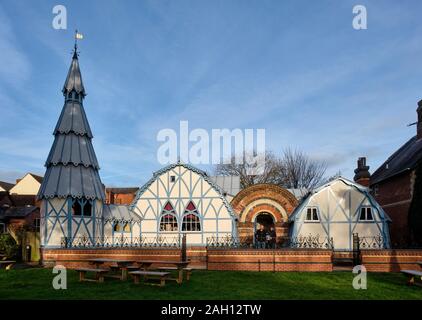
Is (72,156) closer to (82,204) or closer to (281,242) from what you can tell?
(82,204)

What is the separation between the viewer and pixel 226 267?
16.1m

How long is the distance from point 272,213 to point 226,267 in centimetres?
1245

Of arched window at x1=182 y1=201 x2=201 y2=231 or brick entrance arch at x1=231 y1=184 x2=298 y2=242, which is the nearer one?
arched window at x1=182 y1=201 x2=201 y2=231

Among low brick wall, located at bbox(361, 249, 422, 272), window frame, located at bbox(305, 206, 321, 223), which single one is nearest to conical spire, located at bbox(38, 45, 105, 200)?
window frame, located at bbox(305, 206, 321, 223)

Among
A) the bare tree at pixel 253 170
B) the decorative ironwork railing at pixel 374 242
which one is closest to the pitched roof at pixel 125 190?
the bare tree at pixel 253 170

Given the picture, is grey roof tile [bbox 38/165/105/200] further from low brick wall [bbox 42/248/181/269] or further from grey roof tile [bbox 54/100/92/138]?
low brick wall [bbox 42/248/181/269]

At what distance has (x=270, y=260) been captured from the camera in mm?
15891

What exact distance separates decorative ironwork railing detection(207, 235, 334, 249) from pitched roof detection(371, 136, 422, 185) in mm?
8327

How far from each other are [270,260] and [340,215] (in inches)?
368

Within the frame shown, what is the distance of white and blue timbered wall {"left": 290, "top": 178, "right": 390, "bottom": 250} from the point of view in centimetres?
2303

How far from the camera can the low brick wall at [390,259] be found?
52.2ft

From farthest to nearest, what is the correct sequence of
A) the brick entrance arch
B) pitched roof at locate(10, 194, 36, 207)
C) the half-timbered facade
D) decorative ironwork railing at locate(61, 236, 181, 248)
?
pitched roof at locate(10, 194, 36, 207) → the brick entrance arch → the half-timbered facade → decorative ironwork railing at locate(61, 236, 181, 248)
